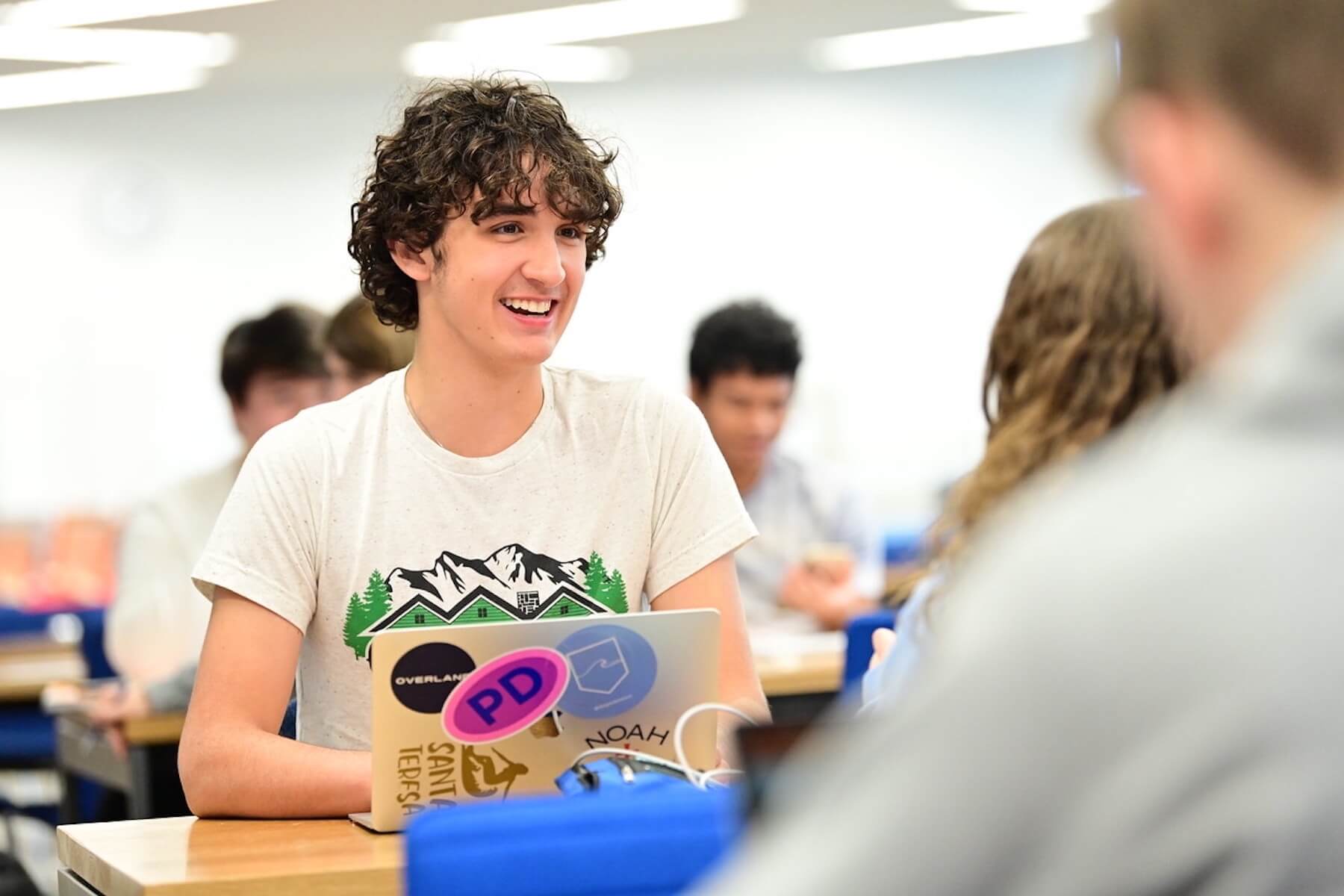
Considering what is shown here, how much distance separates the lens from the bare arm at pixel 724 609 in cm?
222

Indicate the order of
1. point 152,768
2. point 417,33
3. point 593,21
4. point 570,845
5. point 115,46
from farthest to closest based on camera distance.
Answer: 1. point 417,33
2. point 115,46
3. point 593,21
4. point 152,768
5. point 570,845

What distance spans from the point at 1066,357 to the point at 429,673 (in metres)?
0.70

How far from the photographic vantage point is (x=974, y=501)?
63.6 inches

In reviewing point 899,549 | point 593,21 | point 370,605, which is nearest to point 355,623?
point 370,605

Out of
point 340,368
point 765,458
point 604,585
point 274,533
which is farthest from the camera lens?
point 765,458

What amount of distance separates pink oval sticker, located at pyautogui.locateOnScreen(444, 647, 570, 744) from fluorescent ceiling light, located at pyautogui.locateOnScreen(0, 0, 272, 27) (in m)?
6.00

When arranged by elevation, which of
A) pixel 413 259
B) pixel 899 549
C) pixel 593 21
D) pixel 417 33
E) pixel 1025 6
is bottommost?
pixel 899 549

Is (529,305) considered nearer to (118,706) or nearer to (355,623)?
(355,623)

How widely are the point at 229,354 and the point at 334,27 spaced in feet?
15.3

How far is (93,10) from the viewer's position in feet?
23.5

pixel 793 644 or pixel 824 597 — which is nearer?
pixel 793 644

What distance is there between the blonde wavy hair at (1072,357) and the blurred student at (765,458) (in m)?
2.50

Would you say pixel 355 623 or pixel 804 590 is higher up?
pixel 355 623

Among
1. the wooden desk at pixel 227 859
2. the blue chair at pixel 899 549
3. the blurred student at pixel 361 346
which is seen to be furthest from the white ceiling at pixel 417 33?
the wooden desk at pixel 227 859
